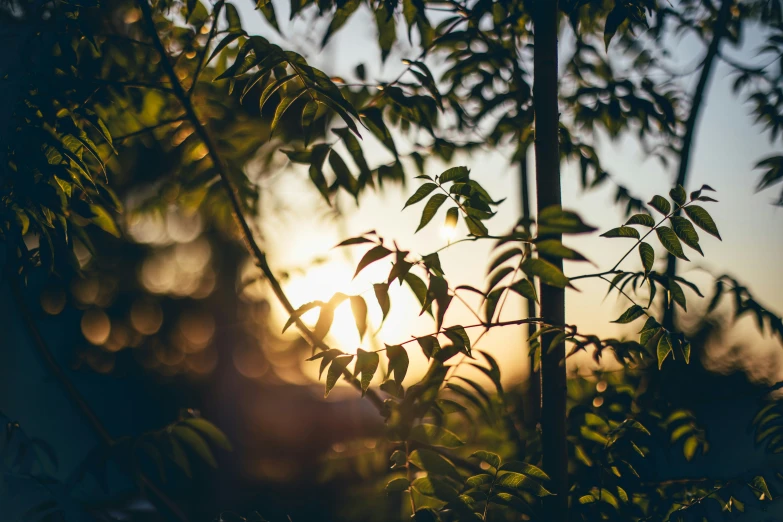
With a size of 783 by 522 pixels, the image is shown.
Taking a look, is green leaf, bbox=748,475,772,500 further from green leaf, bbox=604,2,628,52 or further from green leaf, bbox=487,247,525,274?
green leaf, bbox=604,2,628,52

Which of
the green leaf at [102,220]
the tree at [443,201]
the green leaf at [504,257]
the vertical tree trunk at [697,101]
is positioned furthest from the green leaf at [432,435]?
the green leaf at [102,220]

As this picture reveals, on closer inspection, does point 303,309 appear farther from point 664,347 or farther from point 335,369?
point 664,347

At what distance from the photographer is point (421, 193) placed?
3.25 feet

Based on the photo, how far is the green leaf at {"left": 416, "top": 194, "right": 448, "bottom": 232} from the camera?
3.25ft

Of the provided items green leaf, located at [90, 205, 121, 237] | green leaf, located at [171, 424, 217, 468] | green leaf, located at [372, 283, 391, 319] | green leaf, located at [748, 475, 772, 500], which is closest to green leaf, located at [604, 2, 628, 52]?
green leaf, located at [372, 283, 391, 319]

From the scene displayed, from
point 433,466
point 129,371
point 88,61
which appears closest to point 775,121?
point 433,466

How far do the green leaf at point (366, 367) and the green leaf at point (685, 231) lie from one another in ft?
2.08

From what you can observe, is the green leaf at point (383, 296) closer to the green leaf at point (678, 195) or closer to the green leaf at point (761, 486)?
the green leaf at point (678, 195)

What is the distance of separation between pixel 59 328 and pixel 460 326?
9.24m

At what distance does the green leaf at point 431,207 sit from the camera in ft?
3.25

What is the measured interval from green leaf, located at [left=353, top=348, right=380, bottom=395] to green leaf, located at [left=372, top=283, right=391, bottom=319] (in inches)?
3.5

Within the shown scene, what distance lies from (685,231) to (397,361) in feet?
2.01

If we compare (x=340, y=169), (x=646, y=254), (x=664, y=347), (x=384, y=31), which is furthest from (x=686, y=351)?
(x=384, y=31)

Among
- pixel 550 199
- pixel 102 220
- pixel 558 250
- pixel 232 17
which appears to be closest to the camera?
pixel 558 250
